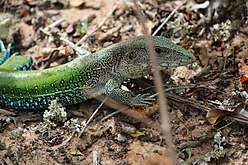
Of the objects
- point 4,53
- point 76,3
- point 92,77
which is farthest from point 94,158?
point 76,3

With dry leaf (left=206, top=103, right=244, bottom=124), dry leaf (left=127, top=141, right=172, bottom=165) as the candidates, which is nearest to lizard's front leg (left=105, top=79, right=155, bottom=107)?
dry leaf (left=127, top=141, right=172, bottom=165)

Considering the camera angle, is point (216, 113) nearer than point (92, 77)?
Yes

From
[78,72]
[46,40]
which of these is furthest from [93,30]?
[78,72]

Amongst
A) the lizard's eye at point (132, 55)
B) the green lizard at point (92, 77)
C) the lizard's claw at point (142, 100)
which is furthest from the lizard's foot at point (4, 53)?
the lizard's claw at point (142, 100)

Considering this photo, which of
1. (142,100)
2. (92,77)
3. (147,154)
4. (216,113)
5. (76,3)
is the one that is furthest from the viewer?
(76,3)

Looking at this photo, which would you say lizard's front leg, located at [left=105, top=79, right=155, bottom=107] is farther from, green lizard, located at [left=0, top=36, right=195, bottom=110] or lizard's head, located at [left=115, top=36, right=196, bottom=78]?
lizard's head, located at [left=115, top=36, right=196, bottom=78]

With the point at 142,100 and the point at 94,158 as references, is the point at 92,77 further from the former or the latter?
the point at 94,158

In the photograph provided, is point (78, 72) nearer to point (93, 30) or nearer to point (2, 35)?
point (93, 30)
